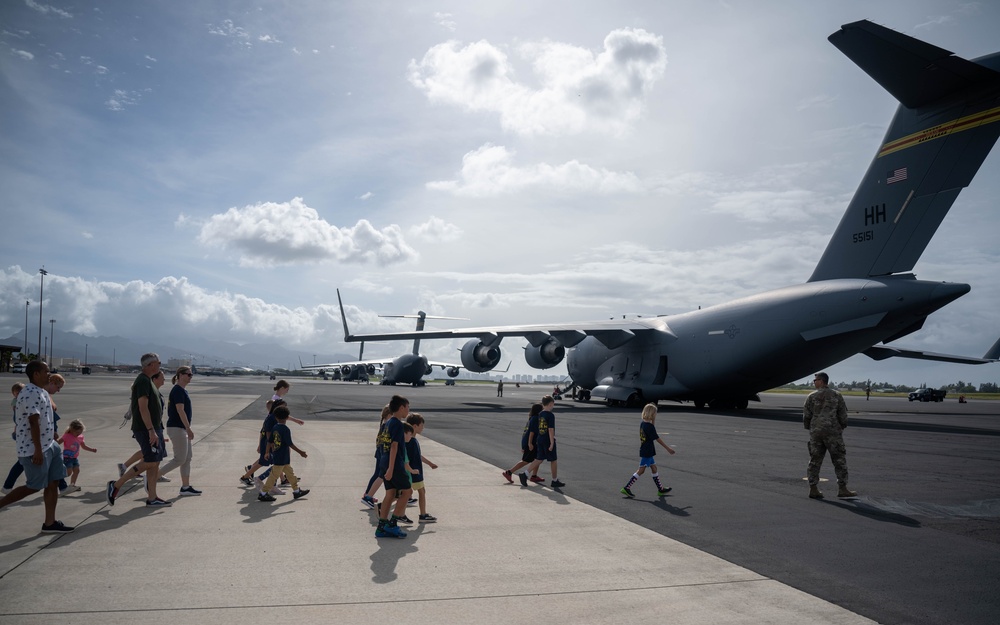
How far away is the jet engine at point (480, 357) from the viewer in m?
36.1

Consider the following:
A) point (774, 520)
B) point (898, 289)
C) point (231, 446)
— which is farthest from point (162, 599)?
point (898, 289)

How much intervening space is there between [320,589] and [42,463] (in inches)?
133

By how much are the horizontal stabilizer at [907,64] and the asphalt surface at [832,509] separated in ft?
32.6

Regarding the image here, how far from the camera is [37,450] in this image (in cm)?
627

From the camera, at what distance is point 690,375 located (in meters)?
29.0

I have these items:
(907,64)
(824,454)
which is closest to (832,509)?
(824,454)

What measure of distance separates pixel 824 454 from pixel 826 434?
1.09 feet

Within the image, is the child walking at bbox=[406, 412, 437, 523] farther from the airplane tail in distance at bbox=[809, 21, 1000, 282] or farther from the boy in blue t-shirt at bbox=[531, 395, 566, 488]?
the airplane tail in distance at bbox=[809, 21, 1000, 282]

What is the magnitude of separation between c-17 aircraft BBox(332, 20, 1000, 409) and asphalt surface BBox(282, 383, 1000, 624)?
18.5ft

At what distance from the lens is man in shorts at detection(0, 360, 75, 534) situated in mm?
6277

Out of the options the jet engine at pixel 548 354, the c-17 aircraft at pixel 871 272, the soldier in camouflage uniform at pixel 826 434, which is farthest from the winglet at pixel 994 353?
the soldier in camouflage uniform at pixel 826 434

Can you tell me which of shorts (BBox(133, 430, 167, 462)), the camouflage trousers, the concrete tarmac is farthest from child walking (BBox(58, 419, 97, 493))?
the camouflage trousers

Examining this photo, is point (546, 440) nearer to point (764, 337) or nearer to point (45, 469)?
Result: point (45, 469)

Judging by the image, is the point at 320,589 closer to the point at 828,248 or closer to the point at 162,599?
the point at 162,599
